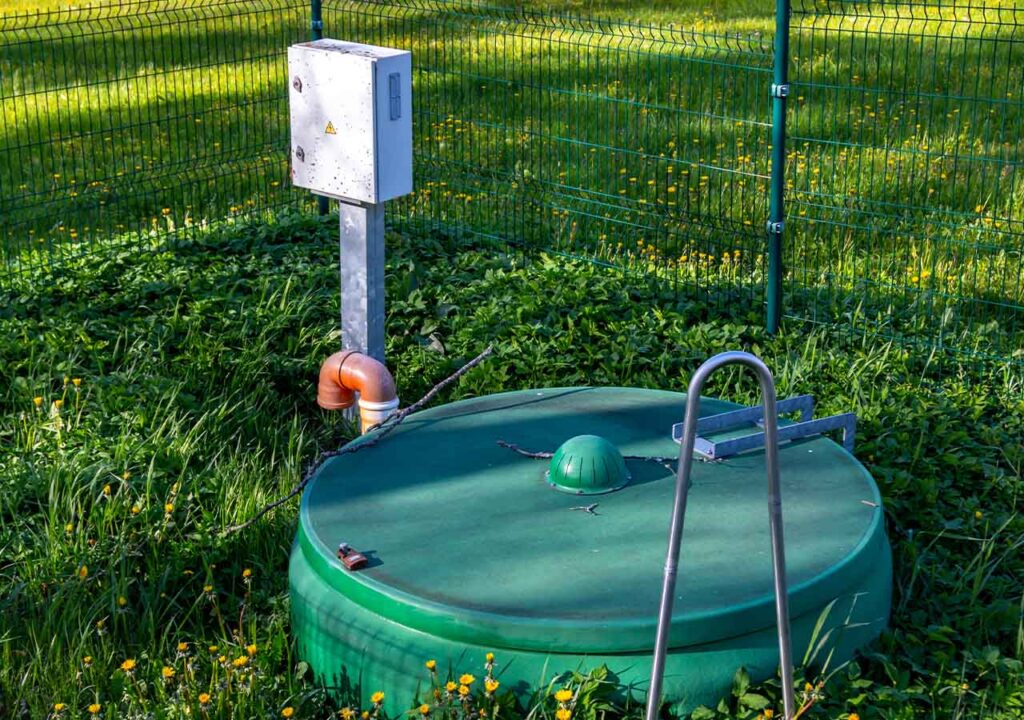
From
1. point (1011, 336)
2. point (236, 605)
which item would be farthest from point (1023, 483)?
point (236, 605)

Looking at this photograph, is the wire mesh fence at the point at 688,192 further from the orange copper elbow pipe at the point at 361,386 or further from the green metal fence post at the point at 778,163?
the orange copper elbow pipe at the point at 361,386

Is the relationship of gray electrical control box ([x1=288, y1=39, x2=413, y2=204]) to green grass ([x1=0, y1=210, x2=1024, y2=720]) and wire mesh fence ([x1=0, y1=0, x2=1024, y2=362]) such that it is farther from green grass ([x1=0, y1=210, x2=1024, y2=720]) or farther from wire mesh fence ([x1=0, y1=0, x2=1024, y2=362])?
wire mesh fence ([x1=0, y1=0, x2=1024, y2=362])

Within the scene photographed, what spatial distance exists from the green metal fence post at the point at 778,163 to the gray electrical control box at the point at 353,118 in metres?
1.70

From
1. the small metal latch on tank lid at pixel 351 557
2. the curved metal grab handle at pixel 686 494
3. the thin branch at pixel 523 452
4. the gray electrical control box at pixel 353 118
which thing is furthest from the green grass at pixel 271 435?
the gray electrical control box at pixel 353 118

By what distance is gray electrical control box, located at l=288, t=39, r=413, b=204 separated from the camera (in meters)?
4.74

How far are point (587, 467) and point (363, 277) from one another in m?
1.43

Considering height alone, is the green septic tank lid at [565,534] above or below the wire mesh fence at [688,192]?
below

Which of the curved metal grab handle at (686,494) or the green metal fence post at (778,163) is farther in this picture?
the green metal fence post at (778,163)

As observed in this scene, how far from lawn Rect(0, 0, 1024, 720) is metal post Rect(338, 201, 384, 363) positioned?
48 cm

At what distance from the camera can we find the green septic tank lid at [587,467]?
396 centimetres

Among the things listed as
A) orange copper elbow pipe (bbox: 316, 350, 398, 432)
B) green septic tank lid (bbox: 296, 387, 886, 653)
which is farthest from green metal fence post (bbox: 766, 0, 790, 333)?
orange copper elbow pipe (bbox: 316, 350, 398, 432)

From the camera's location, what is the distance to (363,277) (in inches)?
196

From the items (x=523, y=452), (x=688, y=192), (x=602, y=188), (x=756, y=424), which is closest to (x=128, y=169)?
(x=602, y=188)

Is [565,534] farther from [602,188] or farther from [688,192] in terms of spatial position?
[602,188]
